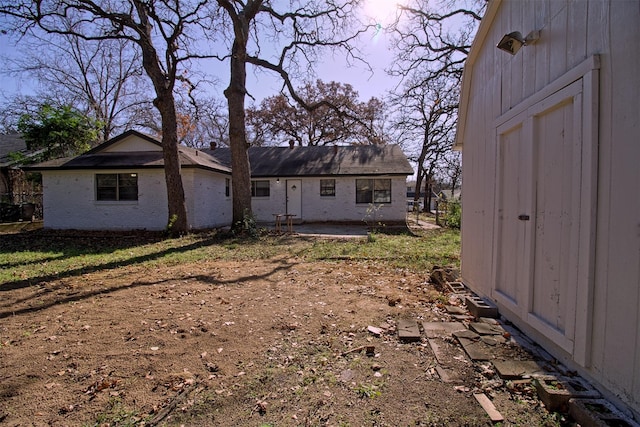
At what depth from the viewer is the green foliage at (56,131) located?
56.1 feet

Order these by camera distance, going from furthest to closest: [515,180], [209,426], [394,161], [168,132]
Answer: [394,161] → [168,132] → [515,180] → [209,426]

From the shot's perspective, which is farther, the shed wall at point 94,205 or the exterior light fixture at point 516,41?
the shed wall at point 94,205

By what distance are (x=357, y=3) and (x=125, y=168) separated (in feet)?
37.3

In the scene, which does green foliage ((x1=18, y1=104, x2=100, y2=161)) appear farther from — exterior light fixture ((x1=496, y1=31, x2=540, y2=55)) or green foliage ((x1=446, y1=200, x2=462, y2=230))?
exterior light fixture ((x1=496, y1=31, x2=540, y2=55))

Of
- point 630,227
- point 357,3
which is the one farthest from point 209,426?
point 357,3

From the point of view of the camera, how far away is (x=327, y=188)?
17109 millimetres

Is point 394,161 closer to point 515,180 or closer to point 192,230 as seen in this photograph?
point 192,230

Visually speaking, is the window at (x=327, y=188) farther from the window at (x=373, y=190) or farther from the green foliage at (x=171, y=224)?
the green foliage at (x=171, y=224)

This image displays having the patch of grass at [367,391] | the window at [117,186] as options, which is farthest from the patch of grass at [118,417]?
the window at [117,186]

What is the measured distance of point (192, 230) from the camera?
13070 mm

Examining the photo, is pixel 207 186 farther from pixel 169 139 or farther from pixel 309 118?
pixel 309 118

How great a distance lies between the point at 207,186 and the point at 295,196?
4864mm

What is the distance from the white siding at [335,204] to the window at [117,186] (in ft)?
19.7

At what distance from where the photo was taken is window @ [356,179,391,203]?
16438 millimetres
